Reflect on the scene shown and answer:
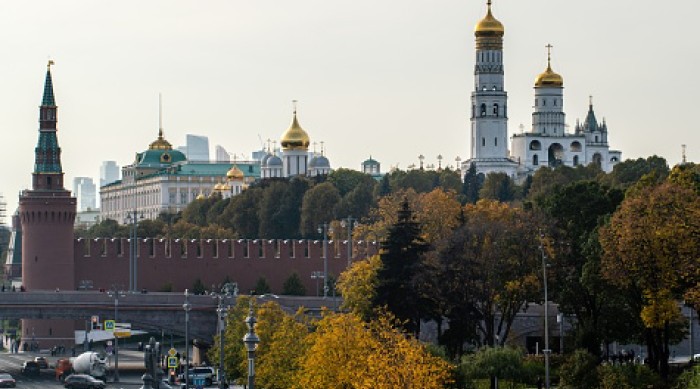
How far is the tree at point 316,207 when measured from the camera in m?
168

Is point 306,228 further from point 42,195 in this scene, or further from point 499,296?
point 499,296

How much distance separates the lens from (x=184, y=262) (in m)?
138

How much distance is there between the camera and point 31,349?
444 feet

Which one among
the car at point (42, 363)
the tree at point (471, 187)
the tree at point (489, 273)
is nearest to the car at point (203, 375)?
the tree at point (489, 273)

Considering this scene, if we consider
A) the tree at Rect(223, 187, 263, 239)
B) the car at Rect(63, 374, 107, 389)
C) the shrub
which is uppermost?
the tree at Rect(223, 187, 263, 239)

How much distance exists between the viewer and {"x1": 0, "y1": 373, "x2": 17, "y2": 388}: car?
100219mm

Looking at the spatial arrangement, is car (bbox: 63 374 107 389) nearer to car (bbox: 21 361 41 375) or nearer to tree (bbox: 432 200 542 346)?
car (bbox: 21 361 41 375)

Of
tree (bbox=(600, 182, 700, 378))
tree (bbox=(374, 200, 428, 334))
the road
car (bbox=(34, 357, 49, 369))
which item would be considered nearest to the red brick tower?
the road

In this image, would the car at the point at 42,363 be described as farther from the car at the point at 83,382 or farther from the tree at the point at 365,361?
the tree at the point at 365,361

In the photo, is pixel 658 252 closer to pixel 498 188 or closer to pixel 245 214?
pixel 245 214

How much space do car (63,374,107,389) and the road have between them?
28.3 inches

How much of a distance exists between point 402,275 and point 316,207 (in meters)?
82.4

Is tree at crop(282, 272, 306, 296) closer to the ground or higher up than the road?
higher up

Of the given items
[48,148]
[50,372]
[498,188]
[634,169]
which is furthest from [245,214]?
[50,372]
